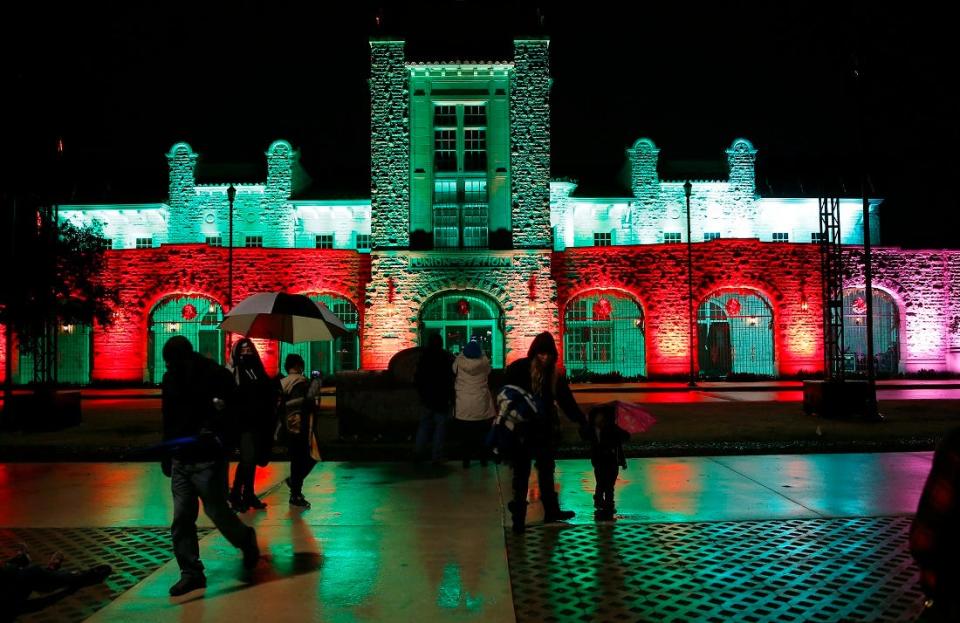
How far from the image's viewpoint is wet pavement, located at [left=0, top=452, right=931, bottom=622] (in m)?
4.71

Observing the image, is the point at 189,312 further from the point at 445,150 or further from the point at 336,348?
the point at 445,150

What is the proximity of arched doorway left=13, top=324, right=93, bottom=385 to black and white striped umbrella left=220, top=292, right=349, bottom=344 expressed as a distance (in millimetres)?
22993

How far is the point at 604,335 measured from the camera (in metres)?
30.6

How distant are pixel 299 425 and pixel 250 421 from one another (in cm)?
64

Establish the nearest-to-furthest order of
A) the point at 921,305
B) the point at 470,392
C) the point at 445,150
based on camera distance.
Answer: the point at 470,392, the point at 445,150, the point at 921,305

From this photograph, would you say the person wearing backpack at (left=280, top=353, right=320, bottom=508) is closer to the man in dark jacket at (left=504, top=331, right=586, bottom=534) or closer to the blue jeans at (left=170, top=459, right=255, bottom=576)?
the blue jeans at (left=170, top=459, right=255, bottom=576)

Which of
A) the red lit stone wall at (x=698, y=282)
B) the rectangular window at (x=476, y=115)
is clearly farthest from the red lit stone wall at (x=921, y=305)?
the rectangular window at (x=476, y=115)

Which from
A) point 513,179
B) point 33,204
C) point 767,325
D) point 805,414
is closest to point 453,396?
point 805,414

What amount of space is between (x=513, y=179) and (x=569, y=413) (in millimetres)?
22505

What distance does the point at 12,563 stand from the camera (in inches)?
155

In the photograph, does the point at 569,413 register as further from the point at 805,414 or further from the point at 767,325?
the point at 767,325

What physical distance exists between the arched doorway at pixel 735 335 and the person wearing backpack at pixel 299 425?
24.8 meters

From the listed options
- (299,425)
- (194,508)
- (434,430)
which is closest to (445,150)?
(434,430)

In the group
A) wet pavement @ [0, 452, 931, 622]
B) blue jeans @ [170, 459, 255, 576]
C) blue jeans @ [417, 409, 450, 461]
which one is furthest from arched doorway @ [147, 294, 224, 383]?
blue jeans @ [170, 459, 255, 576]
